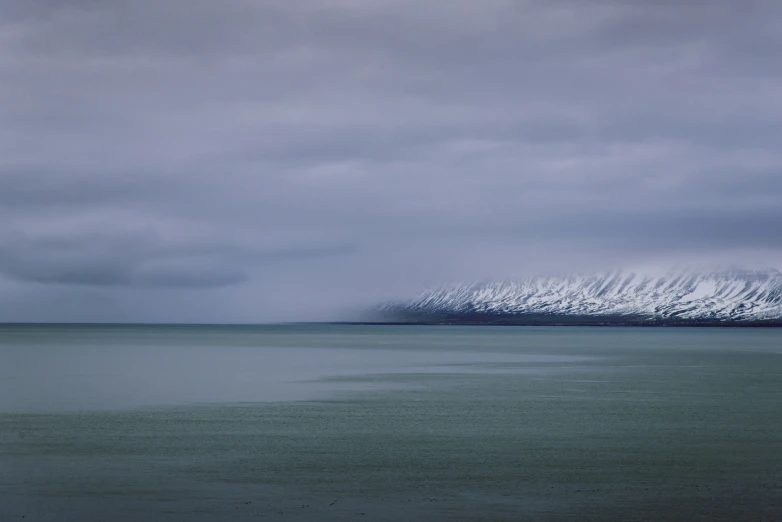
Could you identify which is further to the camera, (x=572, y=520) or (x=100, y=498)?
(x=100, y=498)

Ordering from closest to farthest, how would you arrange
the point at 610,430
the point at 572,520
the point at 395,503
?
1. the point at 572,520
2. the point at 395,503
3. the point at 610,430

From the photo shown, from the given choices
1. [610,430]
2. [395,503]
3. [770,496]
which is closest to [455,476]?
[395,503]

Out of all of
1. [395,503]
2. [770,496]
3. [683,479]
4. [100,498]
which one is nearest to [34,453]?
[100,498]

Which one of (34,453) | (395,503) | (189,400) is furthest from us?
(189,400)

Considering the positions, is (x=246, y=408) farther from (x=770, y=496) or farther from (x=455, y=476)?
(x=770, y=496)

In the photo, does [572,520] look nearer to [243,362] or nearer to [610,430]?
[610,430]

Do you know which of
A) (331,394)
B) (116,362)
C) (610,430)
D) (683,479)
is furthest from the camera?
(116,362)

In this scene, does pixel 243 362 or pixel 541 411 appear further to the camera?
pixel 243 362

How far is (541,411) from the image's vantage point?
46906 mm

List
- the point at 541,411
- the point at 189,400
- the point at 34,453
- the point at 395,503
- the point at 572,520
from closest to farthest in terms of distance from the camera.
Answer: the point at 572,520
the point at 395,503
the point at 34,453
the point at 541,411
the point at 189,400

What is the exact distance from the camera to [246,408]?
4903cm

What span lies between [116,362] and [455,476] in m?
82.4

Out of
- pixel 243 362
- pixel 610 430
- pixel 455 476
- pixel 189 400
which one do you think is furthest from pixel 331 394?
pixel 243 362

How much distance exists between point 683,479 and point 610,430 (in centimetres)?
1122
